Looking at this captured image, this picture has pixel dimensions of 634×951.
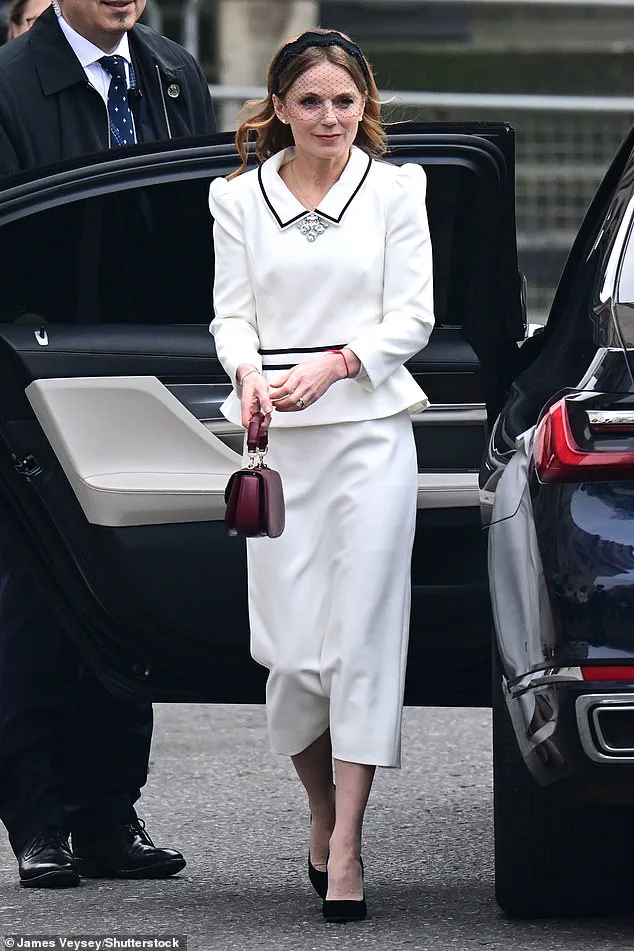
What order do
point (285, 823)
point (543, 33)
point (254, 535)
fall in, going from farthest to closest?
point (543, 33)
point (285, 823)
point (254, 535)

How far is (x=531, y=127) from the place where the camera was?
1144 centimetres

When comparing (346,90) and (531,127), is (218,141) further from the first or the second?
(531,127)

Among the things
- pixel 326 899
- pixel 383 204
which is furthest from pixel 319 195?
pixel 326 899

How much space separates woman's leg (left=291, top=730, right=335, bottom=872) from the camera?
425 cm

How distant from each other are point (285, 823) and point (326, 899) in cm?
→ 107

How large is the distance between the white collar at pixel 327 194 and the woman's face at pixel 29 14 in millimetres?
2342

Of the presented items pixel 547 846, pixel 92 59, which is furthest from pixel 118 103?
pixel 547 846

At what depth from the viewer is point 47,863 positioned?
4574 millimetres

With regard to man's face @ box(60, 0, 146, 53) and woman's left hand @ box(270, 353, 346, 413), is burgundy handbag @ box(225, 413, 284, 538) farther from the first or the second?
man's face @ box(60, 0, 146, 53)

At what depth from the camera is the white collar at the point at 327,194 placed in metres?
4.12

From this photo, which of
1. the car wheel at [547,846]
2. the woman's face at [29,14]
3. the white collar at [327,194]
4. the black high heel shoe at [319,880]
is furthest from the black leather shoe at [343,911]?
the woman's face at [29,14]

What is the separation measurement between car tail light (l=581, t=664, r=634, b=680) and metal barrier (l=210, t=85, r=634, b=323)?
8.00 metres

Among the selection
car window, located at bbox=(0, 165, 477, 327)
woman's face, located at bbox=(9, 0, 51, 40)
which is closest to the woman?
car window, located at bbox=(0, 165, 477, 327)

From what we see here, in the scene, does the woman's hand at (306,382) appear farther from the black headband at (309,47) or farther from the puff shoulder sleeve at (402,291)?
the black headband at (309,47)
